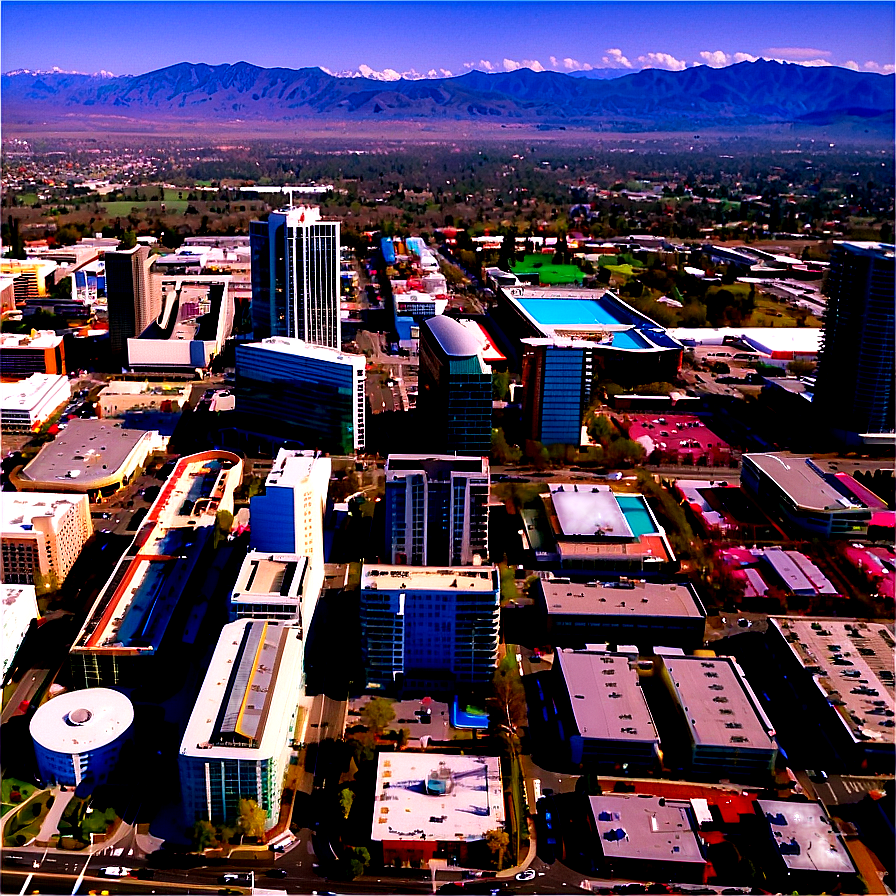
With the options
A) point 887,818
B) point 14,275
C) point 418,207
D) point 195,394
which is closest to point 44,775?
point 887,818

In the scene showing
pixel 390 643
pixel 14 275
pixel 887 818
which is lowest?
pixel 887 818

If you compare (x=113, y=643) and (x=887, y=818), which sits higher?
(x=113, y=643)

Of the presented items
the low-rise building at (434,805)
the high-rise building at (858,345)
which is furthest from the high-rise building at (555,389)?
the low-rise building at (434,805)

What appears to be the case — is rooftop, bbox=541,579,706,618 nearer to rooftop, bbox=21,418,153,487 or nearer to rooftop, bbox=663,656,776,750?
rooftop, bbox=663,656,776,750

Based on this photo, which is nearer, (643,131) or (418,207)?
(418,207)

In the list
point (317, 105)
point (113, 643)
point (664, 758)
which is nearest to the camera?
point (664, 758)

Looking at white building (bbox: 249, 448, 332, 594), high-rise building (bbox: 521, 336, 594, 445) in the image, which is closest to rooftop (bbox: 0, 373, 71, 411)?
white building (bbox: 249, 448, 332, 594)

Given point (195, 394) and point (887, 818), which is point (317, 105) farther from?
point (887, 818)

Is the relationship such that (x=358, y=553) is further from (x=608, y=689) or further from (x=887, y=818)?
(x=887, y=818)

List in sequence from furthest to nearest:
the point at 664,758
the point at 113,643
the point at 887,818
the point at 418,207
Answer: the point at 418,207 → the point at 113,643 → the point at 664,758 → the point at 887,818

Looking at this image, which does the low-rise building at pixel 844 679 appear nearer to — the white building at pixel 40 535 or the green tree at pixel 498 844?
the green tree at pixel 498 844
